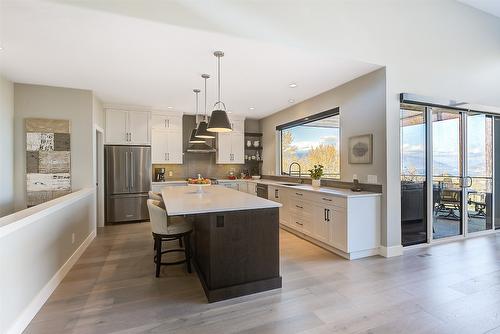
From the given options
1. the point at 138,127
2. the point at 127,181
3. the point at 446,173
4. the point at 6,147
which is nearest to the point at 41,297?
the point at 6,147

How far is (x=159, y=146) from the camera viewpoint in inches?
234

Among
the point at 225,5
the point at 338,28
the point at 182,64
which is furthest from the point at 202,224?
the point at 338,28

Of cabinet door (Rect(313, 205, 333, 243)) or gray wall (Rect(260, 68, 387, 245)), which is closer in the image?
gray wall (Rect(260, 68, 387, 245))

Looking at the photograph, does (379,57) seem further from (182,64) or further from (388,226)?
(182,64)

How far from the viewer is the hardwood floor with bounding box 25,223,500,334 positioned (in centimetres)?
198

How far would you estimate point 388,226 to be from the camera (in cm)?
344

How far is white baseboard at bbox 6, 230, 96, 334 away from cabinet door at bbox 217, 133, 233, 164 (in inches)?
148

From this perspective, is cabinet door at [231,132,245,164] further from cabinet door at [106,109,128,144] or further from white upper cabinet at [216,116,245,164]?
cabinet door at [106,109,128,144]

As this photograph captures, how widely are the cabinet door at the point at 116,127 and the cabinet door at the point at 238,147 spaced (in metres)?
2.60

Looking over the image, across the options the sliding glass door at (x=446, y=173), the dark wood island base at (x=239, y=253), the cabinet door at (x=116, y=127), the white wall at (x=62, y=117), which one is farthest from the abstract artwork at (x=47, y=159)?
the sliding glass door at (x=446, y=173)

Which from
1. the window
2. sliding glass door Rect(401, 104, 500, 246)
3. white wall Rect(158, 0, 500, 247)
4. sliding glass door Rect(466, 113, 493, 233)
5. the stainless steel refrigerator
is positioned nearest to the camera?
white wall Rect(158, 0, 500, 247)

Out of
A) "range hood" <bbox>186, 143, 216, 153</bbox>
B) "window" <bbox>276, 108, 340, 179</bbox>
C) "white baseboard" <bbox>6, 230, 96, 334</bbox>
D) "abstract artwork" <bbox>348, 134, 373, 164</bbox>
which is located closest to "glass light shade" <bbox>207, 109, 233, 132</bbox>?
"abstract artwork" <bbox>348, 134, 373, 164</bbox>

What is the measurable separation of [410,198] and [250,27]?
129 inches

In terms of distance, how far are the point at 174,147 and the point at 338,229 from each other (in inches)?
169
